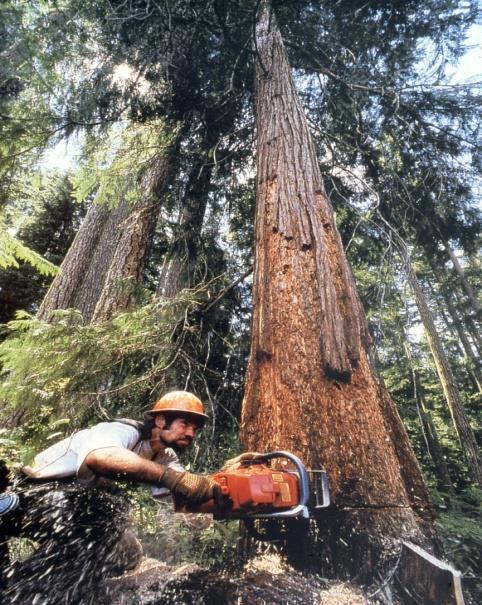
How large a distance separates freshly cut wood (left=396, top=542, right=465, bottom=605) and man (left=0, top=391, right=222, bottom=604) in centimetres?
91

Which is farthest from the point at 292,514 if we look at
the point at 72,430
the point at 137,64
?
the point at 137,64

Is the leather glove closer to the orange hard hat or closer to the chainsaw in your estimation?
the chainsaw

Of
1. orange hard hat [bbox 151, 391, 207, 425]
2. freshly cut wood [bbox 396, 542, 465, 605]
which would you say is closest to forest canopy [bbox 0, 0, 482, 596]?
orange hard hat [bbox 151, 391, 207, 425]

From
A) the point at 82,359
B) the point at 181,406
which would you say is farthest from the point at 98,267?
the point at 181,406

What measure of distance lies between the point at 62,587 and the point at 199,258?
Result: 3.78 meters

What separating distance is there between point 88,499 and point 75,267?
18.5 feet

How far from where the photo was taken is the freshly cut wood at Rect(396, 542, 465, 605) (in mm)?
1389

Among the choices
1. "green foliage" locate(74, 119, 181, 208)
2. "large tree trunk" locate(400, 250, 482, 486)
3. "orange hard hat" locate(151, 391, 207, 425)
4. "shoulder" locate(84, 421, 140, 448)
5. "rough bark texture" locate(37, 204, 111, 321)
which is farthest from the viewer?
"large tree trunk" locate(400, 250, 482, 486)

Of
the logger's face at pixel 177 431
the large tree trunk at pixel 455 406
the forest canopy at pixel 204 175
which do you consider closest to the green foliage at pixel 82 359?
the forest canopy at pixel 204 175

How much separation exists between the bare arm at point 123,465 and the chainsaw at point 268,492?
247mm

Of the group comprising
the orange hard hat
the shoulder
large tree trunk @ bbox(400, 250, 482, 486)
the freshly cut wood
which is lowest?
the freshly cut wood

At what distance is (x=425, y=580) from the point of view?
4.87 feet

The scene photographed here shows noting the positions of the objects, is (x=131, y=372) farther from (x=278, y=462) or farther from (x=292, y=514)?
(x=292, y=514)

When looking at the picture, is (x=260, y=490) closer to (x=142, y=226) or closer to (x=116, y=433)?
(x=116, y=433)
